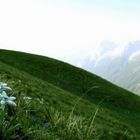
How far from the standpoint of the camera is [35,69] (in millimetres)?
53438

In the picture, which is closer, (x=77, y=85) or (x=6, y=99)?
(x=6, y=99)

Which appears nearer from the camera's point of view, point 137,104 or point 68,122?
point 68,122

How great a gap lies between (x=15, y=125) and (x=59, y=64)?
51469mm

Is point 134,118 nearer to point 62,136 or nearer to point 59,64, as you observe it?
point 59,64

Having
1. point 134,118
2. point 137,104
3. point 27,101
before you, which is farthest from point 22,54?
point 27,101

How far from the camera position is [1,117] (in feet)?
26.2

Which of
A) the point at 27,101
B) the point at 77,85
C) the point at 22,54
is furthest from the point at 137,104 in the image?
the point at 27,101

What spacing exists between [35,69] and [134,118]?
17.6 m

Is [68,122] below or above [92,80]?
above

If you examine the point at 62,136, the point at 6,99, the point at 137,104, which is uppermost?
the point at 6,99

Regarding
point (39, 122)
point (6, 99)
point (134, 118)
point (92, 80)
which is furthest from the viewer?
point (92, 80)

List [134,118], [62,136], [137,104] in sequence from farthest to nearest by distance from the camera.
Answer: [137,104]
[134,118]
[62,136]

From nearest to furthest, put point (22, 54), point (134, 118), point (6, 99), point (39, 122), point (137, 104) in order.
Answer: point (6, 99)
point (39, 122)
point (134, 118)
point (137, 104)
point (22, 54)

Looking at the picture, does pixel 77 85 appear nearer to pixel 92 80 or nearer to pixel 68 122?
pixel 92 80
